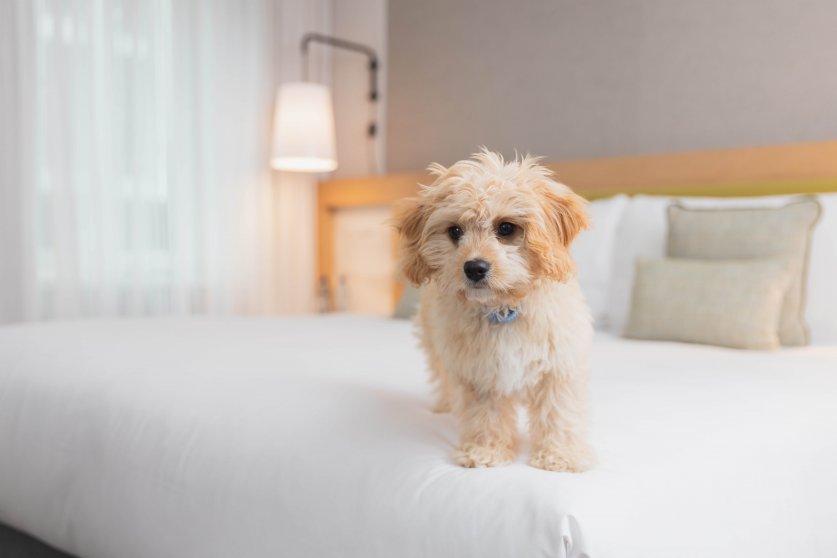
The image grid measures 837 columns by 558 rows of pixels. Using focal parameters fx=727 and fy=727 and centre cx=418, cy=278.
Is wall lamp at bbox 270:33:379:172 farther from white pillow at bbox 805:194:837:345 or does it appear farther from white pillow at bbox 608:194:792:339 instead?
white pillow at bbox 805:194:837:345

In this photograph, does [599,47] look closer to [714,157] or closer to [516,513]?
[714,157]

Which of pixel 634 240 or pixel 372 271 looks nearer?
pixel 634 240

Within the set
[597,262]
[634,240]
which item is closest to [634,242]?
[634,240]

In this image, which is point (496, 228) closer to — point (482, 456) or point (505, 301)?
point (505, 301)

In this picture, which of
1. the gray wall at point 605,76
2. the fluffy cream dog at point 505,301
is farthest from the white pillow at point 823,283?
the fluffy cream dog at point 505,301

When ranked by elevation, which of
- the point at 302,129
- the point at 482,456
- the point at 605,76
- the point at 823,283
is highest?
the point at 605,76

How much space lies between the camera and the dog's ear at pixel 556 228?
41.4 inches

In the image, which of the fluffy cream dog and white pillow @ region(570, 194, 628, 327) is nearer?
the fluffy cream dog

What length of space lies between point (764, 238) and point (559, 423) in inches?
56.9

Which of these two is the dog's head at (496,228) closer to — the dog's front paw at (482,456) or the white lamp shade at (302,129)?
the dog's front paw at (482,456)

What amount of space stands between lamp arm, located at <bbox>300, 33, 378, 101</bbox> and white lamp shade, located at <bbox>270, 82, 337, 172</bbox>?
410mm

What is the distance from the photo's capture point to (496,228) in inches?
42.2

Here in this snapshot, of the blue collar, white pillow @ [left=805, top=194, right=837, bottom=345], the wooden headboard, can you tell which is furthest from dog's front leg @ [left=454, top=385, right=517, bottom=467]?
white pillow @ [left=805, top=194, right=837, bottom=345]

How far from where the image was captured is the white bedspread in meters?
0.99
